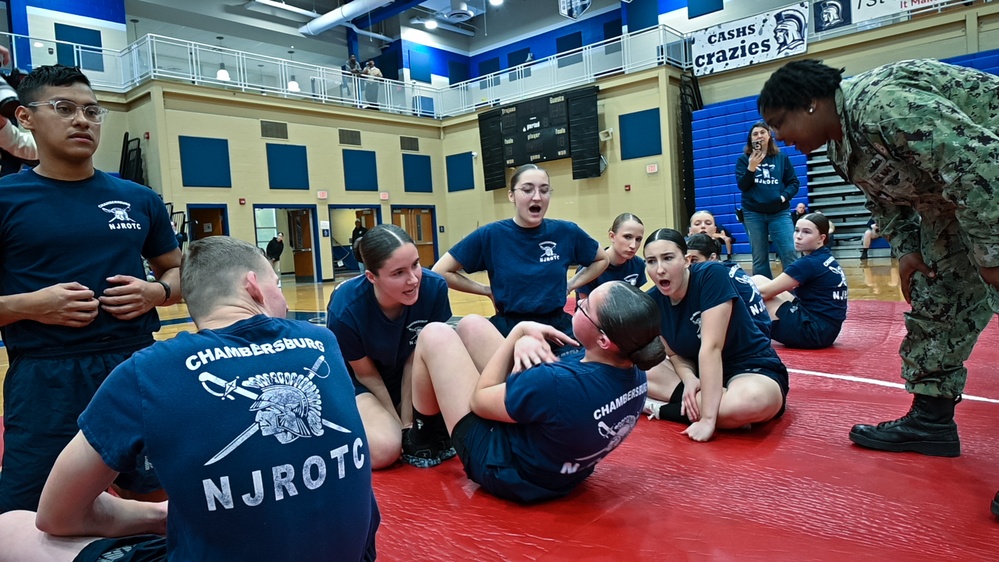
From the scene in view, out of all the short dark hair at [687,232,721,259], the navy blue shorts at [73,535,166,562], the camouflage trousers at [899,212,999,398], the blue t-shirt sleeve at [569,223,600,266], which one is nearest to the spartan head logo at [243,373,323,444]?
A: the navy blue shorts at [73,535,166,562]

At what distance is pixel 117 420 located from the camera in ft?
3.64

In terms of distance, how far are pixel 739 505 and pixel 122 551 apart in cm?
184

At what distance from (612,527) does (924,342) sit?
1470mm

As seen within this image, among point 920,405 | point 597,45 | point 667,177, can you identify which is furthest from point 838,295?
point 597,45

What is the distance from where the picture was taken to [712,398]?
2791mm

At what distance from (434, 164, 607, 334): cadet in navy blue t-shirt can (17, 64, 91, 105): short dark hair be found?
2174 millimetres

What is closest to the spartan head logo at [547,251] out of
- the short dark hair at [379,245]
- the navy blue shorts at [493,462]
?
the short dark hair at [379,245]

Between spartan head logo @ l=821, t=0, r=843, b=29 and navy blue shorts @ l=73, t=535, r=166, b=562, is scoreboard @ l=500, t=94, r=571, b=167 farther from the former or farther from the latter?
navy blue shorts @ l=73, t=535, r=166, b=562

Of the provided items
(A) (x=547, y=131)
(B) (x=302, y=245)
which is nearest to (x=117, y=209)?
(A) (x=547, y=131)

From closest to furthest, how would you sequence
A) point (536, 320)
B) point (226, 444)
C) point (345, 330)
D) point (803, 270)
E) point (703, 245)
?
point (226, 444) < point (345, 330) < point (536, 320) < point (703, 245) < point (803, 270)

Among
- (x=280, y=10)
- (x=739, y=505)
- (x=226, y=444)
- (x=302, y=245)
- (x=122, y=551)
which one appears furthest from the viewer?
(x=280, y=10)

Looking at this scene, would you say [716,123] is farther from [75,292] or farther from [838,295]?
[75,292]

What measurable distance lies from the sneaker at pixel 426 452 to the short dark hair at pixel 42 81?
1890mm

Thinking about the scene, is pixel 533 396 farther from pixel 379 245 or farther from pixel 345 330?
pixel 345 330
